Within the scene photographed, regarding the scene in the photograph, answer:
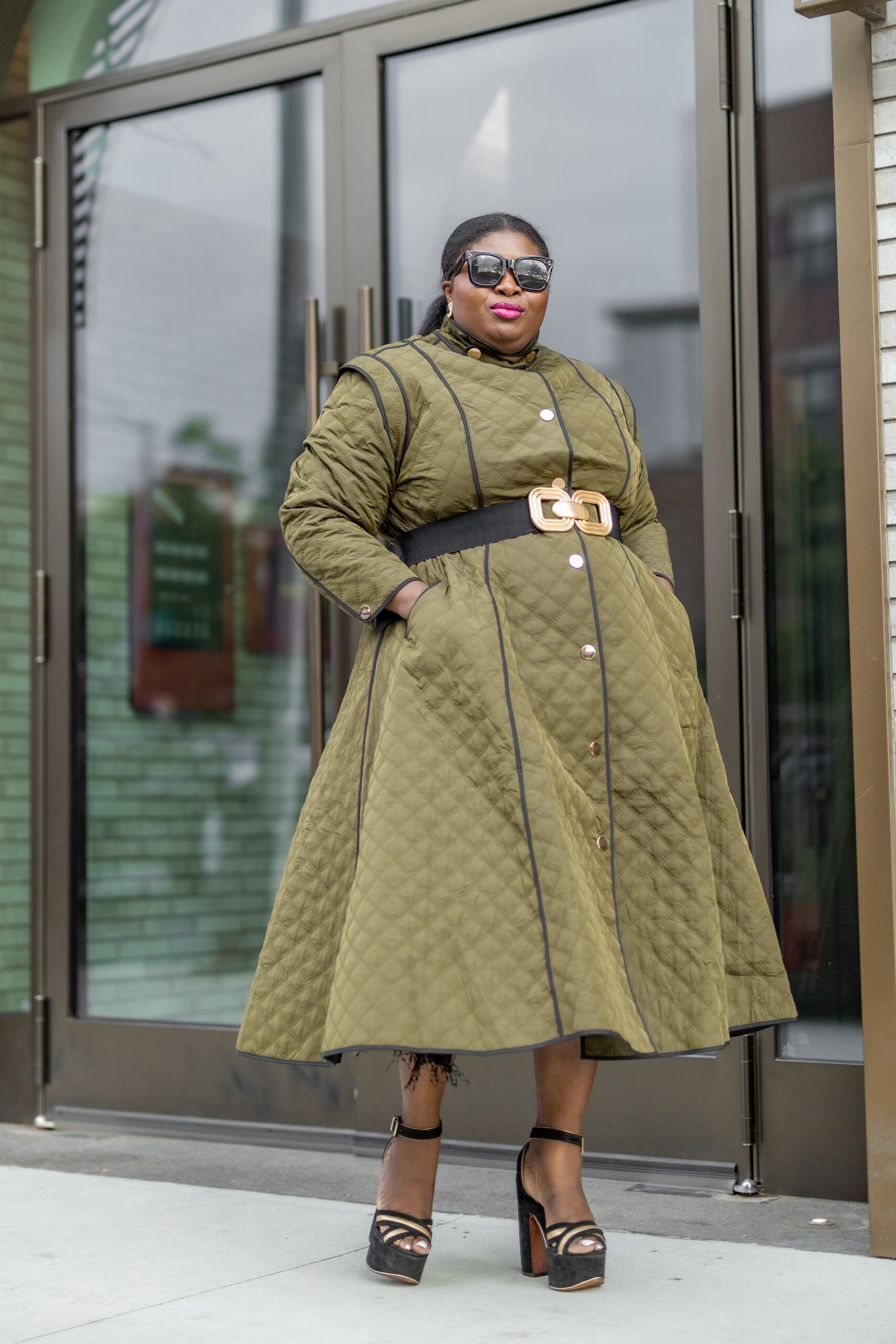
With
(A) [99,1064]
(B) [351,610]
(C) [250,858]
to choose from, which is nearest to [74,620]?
(C) [250,858]

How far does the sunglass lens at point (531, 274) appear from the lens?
103 inches

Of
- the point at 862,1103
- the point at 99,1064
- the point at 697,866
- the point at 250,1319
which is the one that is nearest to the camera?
the point at 250,1319

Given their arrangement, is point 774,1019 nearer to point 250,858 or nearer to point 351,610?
point 351,610

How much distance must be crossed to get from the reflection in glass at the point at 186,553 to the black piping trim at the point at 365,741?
1507mm

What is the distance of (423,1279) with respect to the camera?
2.58m

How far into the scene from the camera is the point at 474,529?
2.60m

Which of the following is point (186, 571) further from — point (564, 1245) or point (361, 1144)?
point (564, 1245)

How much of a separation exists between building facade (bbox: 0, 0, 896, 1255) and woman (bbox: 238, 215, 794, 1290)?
0.45 m

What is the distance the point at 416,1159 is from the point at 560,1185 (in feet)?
0.78

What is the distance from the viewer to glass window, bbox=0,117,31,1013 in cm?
435

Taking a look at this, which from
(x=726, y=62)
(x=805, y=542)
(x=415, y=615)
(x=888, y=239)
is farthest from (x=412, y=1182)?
(x=726, y=62)

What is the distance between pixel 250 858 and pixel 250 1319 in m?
1.93

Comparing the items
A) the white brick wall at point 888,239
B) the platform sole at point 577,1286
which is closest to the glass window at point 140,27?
the white brick wall at point 888,239

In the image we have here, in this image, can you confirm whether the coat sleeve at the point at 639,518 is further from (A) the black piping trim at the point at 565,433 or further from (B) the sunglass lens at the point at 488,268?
(B) the sunglass lens at the point at 488,268
